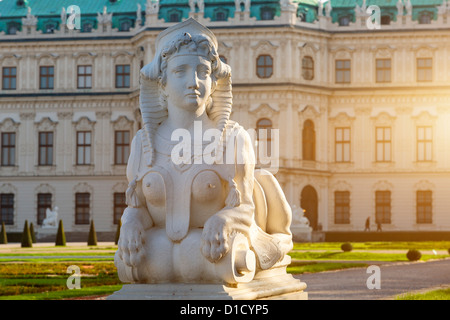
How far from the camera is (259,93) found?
51219 millimetres

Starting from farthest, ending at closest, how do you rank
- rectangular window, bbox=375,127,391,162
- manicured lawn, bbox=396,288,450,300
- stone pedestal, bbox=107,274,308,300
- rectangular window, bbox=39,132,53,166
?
rectangular window, bbox=39,132,53,166, rectangular window, bbox=375,127,391,162, manicured lawn, bbox=396,288,450,300, stone pedestal, bbox=107,274,308,300

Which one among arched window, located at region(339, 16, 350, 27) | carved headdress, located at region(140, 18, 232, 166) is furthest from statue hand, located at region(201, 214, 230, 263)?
arched window, located at region(339, 16, 350, 27)

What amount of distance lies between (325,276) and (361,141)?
124ft

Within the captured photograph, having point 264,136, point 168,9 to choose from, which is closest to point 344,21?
point 264,136

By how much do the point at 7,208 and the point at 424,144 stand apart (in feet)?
80.8

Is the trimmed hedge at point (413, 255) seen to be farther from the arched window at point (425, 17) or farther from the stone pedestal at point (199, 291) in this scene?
the arched window at point (425, 17)

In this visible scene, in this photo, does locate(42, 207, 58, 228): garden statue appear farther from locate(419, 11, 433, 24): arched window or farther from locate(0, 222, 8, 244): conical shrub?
locate(419, 11, 433, 24): arched window

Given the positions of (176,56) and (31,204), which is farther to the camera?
(31,204)

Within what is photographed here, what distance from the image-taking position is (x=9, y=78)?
182 feet

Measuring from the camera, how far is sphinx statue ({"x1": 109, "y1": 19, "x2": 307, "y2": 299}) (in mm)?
5723

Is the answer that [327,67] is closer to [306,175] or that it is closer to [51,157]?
[306,175]

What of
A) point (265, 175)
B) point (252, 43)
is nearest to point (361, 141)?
point (252, 43)

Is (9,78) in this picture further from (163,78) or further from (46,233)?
(163,78)

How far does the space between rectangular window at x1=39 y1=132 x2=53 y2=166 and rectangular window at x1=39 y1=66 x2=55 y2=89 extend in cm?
291
